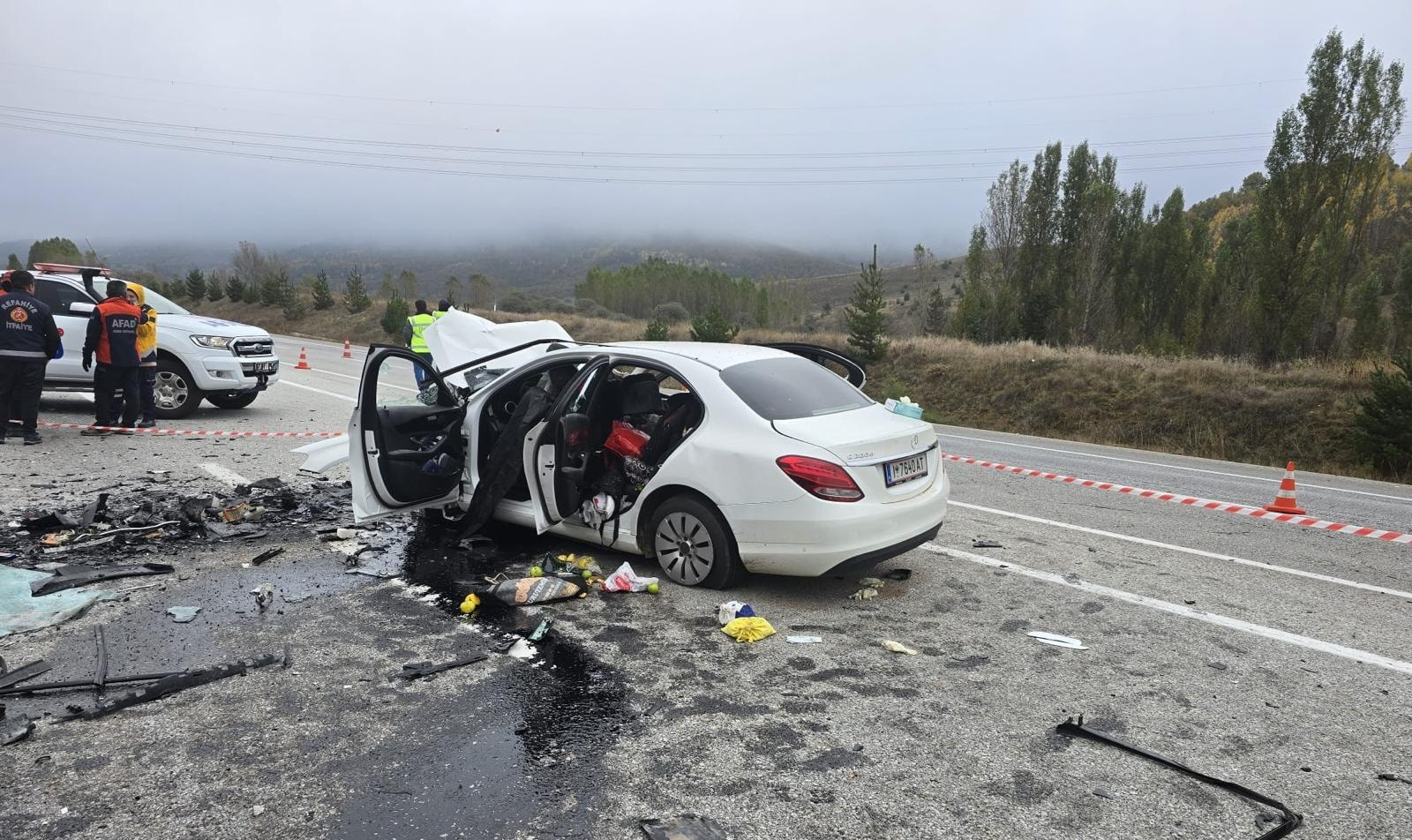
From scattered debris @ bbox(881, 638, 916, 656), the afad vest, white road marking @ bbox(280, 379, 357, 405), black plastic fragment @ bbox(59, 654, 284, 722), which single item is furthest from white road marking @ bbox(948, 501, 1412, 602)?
white road marking @ bbox(280, 379, 357, 405)

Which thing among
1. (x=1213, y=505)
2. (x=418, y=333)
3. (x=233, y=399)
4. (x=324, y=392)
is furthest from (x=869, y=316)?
(x=233, y=399)

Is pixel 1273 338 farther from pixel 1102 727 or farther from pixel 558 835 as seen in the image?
pixel 558 835

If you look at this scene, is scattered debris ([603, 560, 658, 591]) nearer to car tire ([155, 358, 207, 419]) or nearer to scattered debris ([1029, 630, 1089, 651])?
scattered debris ([1029, 630, 1089, 651])

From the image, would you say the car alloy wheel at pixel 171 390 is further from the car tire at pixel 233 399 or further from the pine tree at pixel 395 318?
the pine tree at pixel 395 318

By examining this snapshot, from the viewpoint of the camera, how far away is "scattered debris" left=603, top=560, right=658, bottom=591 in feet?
16.8

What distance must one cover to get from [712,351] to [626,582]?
1704 mm

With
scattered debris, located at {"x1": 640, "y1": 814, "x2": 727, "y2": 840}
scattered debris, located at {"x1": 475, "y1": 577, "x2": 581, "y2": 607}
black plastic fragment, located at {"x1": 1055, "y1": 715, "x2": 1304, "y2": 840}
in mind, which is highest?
scattered debris, located at {"x1": 475, "y1": 577, "x2": 581, "y2": 607}

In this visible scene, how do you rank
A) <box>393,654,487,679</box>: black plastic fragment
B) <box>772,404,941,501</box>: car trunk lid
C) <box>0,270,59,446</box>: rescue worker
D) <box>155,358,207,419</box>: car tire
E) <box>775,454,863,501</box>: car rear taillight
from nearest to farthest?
<box>393,654,487,679</box>: black plastic fragment → <box>775,454,863,501</box>: car rear taillight → <box>772,404,941,501</box>: car trunk lid → <box>0,270,59,446</box>: rescue worker → <box>155,358,207,419</box>: car tire

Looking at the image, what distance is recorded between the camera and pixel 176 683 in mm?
3797

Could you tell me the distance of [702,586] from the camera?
5152mm

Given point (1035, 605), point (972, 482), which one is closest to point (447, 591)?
point (1035, 605)

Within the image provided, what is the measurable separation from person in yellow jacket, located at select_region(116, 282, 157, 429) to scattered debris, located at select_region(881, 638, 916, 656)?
985 cm

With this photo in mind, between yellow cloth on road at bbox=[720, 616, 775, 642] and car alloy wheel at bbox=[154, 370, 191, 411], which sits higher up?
car alloy wheel at bbox=[154, 370, 191, 411]

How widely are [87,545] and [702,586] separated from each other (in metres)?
4.30
